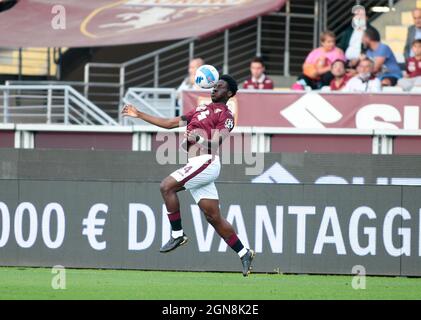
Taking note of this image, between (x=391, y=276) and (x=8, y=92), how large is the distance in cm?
819

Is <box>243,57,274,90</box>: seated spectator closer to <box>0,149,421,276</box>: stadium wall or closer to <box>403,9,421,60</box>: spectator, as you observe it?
<box>403,9,421,60</box>: spectator

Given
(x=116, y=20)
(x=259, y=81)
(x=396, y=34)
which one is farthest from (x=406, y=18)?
(x=116, y=20)

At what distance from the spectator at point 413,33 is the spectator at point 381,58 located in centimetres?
32

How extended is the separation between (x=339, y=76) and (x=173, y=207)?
7.13 meters

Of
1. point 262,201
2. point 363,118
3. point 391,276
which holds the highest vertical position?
point 363,118

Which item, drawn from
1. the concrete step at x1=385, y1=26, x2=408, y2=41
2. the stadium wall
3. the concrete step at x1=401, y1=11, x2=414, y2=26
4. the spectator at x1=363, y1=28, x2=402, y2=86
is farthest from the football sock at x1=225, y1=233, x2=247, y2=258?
the concrete step at x1=401, y1=11, x2=414, y2=26

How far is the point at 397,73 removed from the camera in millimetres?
19562

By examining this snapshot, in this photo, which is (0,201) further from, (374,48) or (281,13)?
(281,13)

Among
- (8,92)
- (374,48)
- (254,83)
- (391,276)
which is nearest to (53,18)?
(8,92)

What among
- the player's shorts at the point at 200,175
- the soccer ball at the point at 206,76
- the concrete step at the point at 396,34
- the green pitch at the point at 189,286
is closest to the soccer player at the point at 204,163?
the player's shorts at the point at 200,175

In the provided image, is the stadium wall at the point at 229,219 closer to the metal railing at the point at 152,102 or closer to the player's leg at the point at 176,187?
the player's leg at the point at 176,187

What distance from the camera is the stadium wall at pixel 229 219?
14430 millimetres

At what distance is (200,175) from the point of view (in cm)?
1245
